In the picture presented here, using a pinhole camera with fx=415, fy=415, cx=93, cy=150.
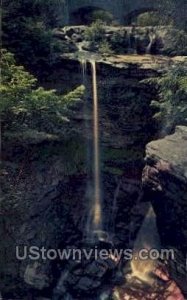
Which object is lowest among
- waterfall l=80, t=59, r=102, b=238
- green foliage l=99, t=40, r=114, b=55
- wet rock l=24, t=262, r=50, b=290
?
wet rock l=24, t=262, r=50, b=290

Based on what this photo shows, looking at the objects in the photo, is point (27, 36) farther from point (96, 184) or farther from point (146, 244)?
point (146, 244)

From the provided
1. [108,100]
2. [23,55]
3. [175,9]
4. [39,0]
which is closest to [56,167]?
[108,100]

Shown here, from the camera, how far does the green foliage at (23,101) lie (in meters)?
9.84

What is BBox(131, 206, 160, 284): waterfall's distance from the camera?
10984 millimetres

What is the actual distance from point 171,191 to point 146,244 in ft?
9.98

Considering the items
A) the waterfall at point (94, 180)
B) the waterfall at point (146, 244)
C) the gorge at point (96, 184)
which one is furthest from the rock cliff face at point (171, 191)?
the waterfall at point (94, 180)

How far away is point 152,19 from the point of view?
21.4m

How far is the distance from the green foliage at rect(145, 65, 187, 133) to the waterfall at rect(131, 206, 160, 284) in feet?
9.05

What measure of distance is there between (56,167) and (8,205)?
91.4 inches

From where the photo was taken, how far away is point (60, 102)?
412 inches

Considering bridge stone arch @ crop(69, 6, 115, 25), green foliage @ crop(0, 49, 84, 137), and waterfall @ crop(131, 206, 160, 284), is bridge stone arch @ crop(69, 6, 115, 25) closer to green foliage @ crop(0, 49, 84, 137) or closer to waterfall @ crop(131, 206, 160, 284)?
green foliage @ crop(0, 49, 84, 137)

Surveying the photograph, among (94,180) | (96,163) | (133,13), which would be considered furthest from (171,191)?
(133,13)

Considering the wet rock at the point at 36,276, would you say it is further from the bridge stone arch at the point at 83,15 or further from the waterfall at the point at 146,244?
the bridge stone arch at the point at 83,15

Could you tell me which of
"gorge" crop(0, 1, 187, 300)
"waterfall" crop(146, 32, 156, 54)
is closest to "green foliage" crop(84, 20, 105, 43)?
"gorge" crop(0, 1, 187, 300)
